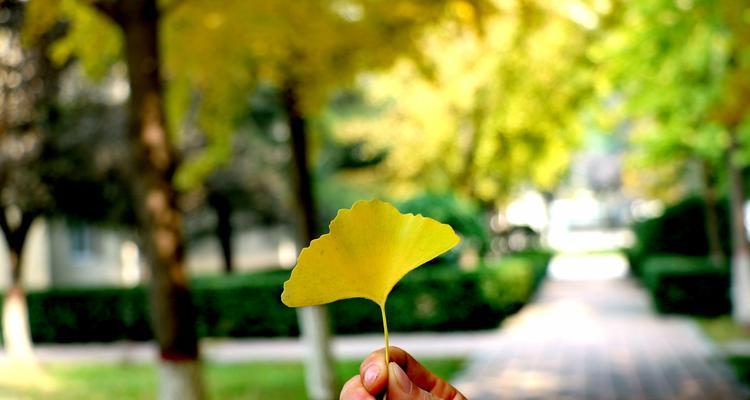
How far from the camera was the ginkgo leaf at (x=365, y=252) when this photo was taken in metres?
1.11

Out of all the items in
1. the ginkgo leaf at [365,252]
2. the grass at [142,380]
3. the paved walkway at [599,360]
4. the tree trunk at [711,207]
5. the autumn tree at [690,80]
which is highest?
the autumn tree at [690,80]

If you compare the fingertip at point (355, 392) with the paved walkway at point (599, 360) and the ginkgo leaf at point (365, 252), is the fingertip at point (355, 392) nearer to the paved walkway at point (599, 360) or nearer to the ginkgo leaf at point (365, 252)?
the ginkgo leaf at point (365, 252)

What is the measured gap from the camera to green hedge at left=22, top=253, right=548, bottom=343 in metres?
16.4

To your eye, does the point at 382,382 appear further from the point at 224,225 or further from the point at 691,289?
the point at 224,225

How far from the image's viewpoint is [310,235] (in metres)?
8.97

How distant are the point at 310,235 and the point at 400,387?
7804mm

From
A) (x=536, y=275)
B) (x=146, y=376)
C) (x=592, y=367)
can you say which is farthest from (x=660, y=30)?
(x=536, y=275)

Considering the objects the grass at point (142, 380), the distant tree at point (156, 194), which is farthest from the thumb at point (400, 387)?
the grass at point (142, 380)

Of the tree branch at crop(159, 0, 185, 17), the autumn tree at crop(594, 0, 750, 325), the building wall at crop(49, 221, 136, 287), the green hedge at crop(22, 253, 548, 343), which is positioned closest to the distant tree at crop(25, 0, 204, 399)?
the tree branch at crop(159, 0, 185, 17)

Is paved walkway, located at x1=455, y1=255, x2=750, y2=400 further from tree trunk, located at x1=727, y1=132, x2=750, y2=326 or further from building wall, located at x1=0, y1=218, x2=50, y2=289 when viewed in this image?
building wall, located at x1=0, y1=218, x2=50, y2=289

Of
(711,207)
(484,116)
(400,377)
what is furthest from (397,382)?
(711,207)

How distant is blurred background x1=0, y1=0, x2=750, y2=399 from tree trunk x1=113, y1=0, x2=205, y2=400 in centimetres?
2

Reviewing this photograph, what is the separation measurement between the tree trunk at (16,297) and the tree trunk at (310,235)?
7.57 meters

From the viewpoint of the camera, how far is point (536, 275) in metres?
24.8
